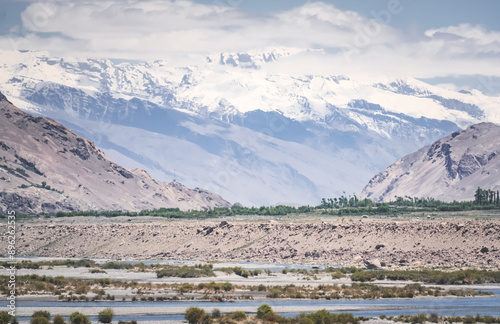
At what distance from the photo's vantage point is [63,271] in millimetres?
125812

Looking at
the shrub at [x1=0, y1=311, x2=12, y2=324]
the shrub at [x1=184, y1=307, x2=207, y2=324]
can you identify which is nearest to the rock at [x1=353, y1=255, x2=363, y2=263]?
the shrub at [x1=184, y1=307, x2=207, y2=324]

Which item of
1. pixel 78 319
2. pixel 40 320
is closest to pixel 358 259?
pixel 78 319

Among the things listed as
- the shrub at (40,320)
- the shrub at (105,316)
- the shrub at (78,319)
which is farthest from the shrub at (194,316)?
the shrub at (40,320)

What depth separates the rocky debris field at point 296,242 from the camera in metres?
135

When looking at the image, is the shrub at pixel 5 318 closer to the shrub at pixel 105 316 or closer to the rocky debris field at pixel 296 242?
the shrub at pixel 105 316

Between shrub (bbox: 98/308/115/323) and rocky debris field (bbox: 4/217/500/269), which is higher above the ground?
rocky debris field (bbox: 4/217/500/269)

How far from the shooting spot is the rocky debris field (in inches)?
5320

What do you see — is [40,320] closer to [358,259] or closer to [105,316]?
[105,316]

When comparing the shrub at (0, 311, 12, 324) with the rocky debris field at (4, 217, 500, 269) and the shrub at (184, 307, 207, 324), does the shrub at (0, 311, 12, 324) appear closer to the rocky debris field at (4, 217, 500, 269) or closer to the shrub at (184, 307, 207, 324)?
the shrub at (184, 307, 207, 324)

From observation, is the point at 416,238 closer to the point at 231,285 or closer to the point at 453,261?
the point at 453,261

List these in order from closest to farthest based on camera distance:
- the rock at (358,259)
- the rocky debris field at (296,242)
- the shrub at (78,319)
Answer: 1. the shrub at (78,319)
2. the rocky debris field at (296,242)
3. the rock at (358,259)

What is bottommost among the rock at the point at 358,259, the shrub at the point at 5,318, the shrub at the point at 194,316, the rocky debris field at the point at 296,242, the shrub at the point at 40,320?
the shrub at the point at 194,316

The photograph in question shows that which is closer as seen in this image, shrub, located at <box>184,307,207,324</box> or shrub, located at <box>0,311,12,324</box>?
shrub, located at <box>0,311,12,324</box>

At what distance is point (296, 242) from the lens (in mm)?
164750
